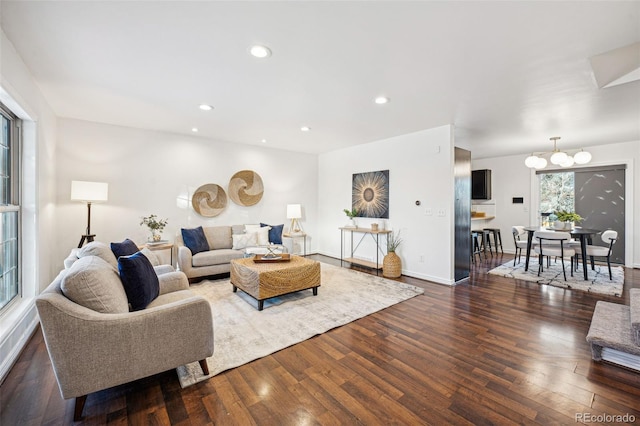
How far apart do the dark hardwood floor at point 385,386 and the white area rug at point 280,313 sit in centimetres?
13

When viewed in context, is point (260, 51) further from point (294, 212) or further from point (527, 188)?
point (527, 188)

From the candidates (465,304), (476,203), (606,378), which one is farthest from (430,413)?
(476,203)

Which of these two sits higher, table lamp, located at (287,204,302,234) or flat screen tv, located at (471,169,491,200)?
flat screen tv, located at (471,169,491,200)

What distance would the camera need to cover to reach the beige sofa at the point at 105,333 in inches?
57.6

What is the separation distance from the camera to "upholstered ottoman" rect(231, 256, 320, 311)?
3.14 m

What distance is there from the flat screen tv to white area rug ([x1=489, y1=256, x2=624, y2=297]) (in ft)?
A: 7.26

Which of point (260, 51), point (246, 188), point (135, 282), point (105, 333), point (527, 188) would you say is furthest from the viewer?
point (527, 188)

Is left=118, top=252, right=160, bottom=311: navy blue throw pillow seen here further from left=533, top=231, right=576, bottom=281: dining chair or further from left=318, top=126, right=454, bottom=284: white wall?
left=533, top=231, right=576, bottom=281: dining chair

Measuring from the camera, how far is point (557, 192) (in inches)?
249

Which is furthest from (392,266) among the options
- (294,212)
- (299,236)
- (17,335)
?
(17,335)

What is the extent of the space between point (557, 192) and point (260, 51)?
24.1 ft

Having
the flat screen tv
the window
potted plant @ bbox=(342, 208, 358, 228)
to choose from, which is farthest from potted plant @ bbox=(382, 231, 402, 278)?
the window

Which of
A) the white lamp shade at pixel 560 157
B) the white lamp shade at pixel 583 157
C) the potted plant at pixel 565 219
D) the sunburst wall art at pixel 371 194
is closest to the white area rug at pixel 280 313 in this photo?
the sunburst wall art at pixel 371 194

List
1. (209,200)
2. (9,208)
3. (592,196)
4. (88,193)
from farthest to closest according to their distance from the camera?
(592,196) → (209,200) → (88,193) → (9,208)
